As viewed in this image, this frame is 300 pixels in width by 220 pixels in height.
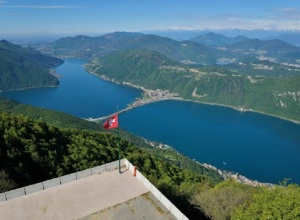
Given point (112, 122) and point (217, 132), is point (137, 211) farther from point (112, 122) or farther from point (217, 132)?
point (217, 132)

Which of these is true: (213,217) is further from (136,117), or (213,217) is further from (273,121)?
(273,121)

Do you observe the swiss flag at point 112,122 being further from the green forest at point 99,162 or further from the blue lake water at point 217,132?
the blue lake water at point 217,132

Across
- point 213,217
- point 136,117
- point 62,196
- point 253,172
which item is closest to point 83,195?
point 62,196

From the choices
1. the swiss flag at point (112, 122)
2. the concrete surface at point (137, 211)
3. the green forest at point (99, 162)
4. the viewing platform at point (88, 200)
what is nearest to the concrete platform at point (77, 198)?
the viewing platform at point (88, 200)

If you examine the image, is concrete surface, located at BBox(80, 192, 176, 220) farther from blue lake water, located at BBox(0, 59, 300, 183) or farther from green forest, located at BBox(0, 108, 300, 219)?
blue lake water, located at BBox(0, 59, 300, 183)

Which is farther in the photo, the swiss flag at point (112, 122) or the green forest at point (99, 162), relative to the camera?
the swiss flag at point (112, 122)
